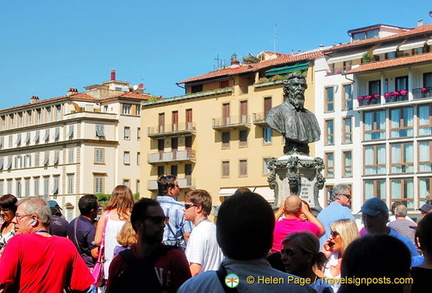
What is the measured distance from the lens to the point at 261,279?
393cm

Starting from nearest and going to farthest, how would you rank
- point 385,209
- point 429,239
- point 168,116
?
point 429,239 → point 385,209 → point 168,116

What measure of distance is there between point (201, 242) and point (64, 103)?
82.6m

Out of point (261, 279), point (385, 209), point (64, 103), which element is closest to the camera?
point (261, 279)

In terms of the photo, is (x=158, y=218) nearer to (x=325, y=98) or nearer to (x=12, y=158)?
(x=325, y=98)

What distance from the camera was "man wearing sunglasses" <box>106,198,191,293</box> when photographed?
223 inches

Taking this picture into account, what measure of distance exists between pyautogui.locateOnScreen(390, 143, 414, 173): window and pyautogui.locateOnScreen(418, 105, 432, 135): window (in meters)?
1.26

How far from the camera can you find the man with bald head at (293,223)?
812 centimetres

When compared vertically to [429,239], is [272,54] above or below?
above

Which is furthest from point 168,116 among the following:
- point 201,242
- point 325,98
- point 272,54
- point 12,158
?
point 201,242

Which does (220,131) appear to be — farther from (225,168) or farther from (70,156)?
(70,156)

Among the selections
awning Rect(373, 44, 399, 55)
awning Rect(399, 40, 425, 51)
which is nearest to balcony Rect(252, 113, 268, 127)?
awning Rect(373, 44, 399, 55)

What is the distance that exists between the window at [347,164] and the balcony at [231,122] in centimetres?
955

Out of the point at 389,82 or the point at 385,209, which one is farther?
the point at 389,82

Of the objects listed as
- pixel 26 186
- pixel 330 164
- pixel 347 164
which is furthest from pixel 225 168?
pixel 26 186
